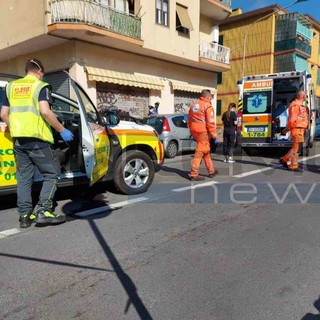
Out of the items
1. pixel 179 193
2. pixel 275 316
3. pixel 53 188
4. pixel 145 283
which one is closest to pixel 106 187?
pixel 179 193

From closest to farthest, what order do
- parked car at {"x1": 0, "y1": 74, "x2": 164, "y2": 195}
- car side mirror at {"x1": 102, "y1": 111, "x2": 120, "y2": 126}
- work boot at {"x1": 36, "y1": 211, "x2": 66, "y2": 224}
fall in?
1. work boot at {"x1": 36, "y1": 211, "x2": 66, "y2": 224}
2. parked car at {"x1": 0, "y1": 74, "x2": 164, "y2": 195}
3. car side mirror at {"x1": 102, "y1": 111, "x2": 120, "y2": 126}

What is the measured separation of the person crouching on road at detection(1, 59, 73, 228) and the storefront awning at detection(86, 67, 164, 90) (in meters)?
10.5

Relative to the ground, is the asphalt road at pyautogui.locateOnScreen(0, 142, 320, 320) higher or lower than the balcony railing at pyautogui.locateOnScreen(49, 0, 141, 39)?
lower

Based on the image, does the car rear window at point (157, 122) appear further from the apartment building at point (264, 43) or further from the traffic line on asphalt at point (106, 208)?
the apartment building at point (264, 43)

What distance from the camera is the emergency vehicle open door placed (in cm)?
485

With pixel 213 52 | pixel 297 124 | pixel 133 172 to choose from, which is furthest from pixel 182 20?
pixel 133 172

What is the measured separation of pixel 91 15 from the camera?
1333 cm

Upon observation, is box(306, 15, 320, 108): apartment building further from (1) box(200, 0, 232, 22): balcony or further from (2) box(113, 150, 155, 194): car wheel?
(2) box(113, 150, 155, 194): car wheel

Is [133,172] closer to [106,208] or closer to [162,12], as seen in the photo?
[106,208]

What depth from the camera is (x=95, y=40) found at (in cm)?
1441

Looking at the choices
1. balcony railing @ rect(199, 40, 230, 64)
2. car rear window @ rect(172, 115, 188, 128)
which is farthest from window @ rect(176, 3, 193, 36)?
car rear window @ rect(172, 115, 188, 128)

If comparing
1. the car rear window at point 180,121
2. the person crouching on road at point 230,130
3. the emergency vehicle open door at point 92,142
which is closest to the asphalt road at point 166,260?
the emergency vehicle open door at point 92,142

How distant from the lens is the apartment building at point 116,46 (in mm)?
13500

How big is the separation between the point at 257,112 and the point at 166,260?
370 inches
